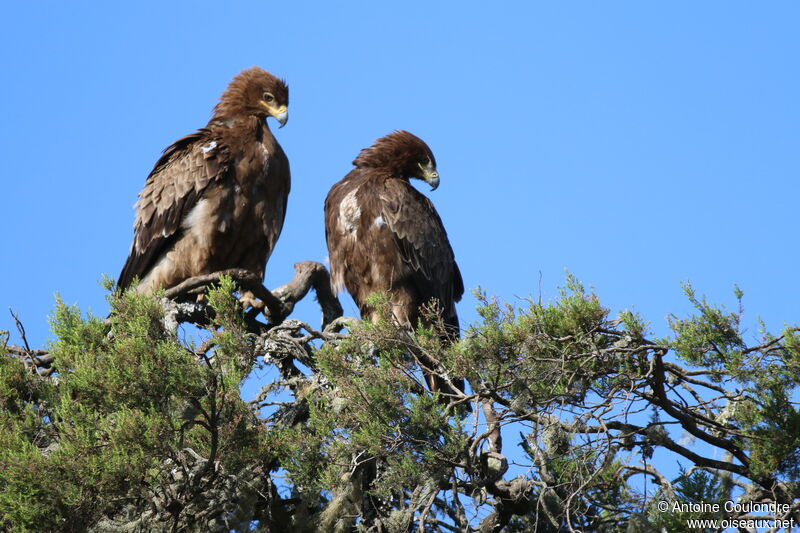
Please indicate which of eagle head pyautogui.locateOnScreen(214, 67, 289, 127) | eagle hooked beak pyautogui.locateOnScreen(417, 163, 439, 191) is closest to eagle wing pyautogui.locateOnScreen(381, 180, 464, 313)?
eagle hooked beak pyautogui.locateOnScreen(417, 163, 439, 191)

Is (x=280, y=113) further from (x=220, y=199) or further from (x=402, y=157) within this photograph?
(x=402, y=157)

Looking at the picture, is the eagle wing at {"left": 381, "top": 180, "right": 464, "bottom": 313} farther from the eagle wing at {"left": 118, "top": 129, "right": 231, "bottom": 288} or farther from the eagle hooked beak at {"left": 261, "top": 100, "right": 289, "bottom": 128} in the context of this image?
the eagle wing at {"left": 118, "top": 129, "right": 231, "bottom": 288}

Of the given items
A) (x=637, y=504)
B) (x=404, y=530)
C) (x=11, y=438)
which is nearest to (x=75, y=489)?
(x=11, y=438)

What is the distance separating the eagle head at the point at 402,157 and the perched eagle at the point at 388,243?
0.11 ft

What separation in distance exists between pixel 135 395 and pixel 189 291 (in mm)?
2108

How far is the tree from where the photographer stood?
4156mm

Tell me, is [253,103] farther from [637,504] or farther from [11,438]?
[637,504]

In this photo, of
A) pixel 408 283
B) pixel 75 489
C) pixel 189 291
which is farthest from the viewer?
pixel 408 283

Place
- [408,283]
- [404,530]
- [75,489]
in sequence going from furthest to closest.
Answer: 1. [408,283]
2. [404,530]
3. [75,489]

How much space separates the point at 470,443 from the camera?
4477 mm

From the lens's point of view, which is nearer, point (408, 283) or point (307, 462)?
point (307, 462)

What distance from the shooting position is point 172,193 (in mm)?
7461

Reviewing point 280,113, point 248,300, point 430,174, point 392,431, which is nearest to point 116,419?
point 392,431

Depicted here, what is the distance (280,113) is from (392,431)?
12.3ft
